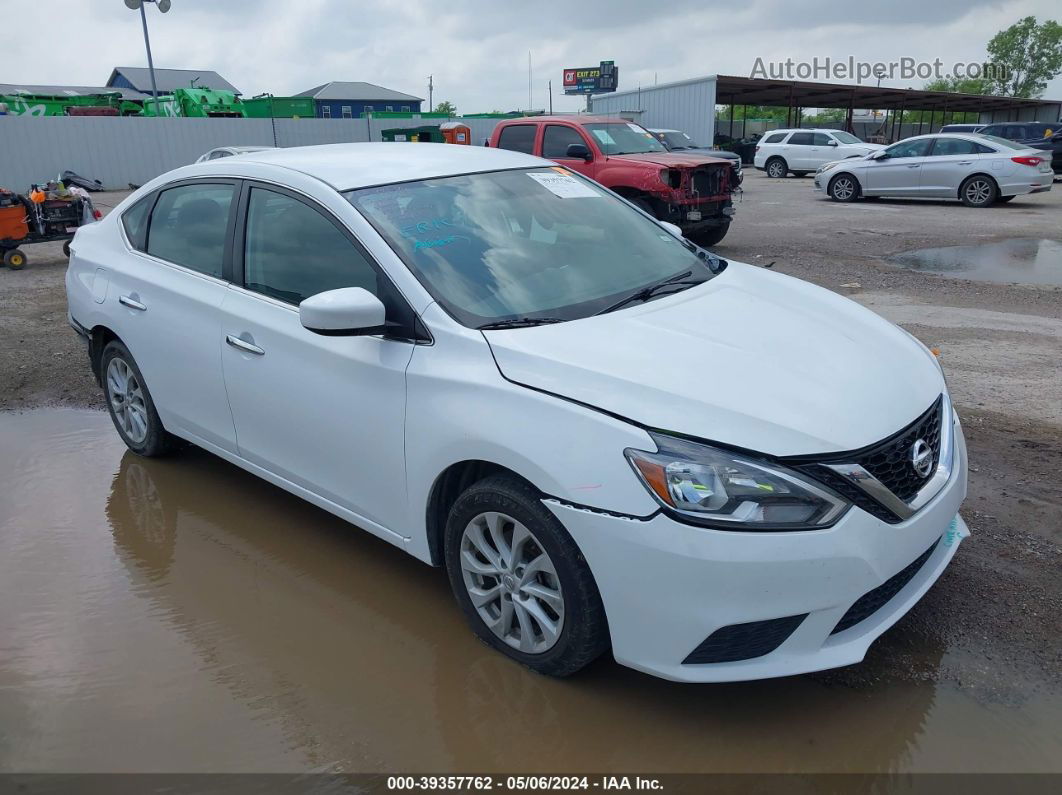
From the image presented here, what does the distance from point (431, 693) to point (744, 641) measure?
3.66 feet

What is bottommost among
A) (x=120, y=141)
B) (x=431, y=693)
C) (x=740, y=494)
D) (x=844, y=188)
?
(x=431, y=693)

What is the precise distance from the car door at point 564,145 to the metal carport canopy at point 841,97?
2621cm

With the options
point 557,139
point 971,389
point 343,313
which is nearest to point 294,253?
point 343,313

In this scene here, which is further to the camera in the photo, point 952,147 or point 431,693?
point 952,147

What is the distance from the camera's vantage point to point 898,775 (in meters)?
2.55

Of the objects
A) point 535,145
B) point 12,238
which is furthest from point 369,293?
point 12,238

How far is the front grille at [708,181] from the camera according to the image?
1168 cm

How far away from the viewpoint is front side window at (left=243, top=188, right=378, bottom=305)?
11.3ft

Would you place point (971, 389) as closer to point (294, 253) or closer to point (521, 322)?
point (521, 322)

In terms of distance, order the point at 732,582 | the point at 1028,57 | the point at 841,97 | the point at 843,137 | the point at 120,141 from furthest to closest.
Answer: the point at 1028,57, the point at 841,97, the point at 843,137, the point at 120,141, the point at 732,582

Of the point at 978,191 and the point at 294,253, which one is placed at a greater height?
the point at 294,253

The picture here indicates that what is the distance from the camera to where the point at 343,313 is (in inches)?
119

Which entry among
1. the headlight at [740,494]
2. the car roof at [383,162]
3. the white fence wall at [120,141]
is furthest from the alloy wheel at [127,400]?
the white fence wall at [120,141]

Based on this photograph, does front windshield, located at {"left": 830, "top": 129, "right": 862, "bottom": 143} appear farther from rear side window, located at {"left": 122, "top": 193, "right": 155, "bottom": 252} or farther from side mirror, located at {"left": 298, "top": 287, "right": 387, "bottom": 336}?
side mirror, located at {"left": 298, "top": 287, "right": 387, "bottom": 336}
